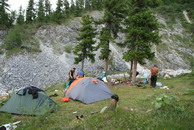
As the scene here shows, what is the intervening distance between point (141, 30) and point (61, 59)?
63.2 ft

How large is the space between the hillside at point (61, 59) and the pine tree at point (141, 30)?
31.9ft

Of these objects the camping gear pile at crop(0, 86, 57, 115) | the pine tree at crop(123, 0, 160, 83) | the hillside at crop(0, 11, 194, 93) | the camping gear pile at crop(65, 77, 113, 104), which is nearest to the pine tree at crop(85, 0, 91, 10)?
the hillside at crop(0, 11, 194, 93)

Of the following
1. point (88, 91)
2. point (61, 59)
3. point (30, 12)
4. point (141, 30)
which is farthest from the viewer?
point (30, 12)

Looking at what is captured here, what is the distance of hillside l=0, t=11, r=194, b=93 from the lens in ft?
68.1

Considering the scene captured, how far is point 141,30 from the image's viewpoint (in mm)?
12938

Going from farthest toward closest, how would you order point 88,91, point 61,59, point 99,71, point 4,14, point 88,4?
point 88,4, point 4,14, point 61,59, point 99,71, point 88,91

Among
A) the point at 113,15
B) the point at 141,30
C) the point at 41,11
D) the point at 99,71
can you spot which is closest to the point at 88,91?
the point at 141,30

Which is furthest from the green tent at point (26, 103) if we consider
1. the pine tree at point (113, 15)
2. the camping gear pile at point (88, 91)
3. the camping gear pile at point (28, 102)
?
the pine tree at point (113, 15)

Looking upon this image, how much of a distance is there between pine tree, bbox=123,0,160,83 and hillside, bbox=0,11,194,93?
9.74 metres

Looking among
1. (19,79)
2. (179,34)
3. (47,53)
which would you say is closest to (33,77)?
(19,79)

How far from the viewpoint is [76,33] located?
40312 millimetres

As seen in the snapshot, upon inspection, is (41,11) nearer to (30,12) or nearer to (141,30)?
(30,12)

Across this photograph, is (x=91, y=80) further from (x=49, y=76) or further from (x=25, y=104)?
(x=49, y=76)

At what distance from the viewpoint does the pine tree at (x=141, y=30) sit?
508 inches
